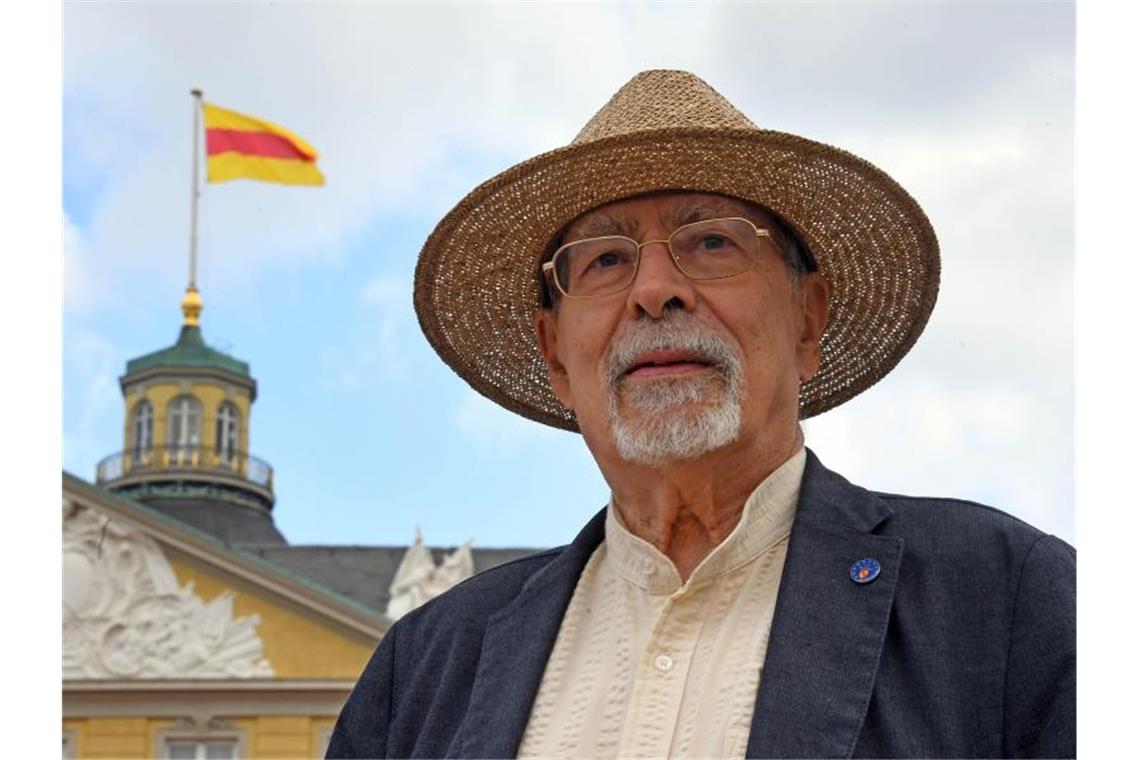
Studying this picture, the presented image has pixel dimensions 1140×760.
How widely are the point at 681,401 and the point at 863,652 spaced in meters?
0.43

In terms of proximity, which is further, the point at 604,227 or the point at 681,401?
the point at 604,227

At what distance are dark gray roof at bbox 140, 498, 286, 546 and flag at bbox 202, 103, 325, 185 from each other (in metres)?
5.69

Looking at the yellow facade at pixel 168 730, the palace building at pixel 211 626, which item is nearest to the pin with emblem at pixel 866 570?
the palace building at pixel 211 626

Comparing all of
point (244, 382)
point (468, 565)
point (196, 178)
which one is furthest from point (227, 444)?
point (468, 565)

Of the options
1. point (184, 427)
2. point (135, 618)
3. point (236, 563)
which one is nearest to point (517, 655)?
point (236, 563)

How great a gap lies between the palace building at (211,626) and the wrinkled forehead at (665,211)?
24647mm

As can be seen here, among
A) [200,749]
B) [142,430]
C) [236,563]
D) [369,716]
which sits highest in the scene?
[142,430]

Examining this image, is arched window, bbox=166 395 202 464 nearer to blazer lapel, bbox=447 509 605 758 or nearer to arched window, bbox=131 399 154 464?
arched window, bbox=131 399 154 464

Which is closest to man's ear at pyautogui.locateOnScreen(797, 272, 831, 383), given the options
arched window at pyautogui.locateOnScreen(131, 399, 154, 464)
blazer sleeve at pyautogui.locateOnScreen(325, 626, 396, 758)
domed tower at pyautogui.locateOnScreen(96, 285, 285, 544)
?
blazer sleeve at pyautogui.locateOnScreen(325, 626, 396, 758)

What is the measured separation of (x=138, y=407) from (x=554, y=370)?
3397 cm

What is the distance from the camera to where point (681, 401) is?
2.93 meters

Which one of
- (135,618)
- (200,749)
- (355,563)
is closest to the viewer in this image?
(200,749)

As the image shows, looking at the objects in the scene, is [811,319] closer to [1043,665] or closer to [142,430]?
[1043,665]

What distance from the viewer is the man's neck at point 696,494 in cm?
298
